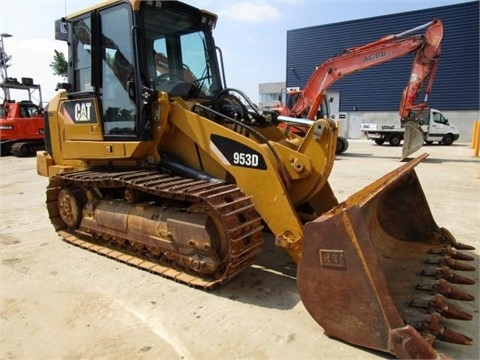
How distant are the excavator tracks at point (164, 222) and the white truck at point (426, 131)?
17.6 meters

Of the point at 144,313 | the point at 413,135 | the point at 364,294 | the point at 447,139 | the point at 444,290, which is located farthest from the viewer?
the point at 447,139

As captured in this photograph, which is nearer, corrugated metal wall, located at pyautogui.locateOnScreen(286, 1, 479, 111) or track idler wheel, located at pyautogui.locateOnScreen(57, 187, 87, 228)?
track idler wheel, located at pyautogui.locateOnScreen(57, 187, 87, 228)

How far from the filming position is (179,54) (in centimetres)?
491

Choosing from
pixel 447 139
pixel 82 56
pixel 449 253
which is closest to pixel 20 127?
pixel 82 56

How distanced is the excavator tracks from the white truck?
17.6 metres

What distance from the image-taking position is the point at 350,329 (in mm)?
2660

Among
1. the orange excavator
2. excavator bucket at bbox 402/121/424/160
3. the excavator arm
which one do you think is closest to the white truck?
the orange excavator

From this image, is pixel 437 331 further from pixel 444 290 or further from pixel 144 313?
pixel 144 313

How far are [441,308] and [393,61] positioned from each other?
25881mm

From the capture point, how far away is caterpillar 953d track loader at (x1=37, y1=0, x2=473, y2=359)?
8.70ft

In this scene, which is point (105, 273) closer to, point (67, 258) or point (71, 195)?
point (67, 258)

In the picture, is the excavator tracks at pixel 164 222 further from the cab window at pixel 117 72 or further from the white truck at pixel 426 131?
the white truck at pixel 426 131

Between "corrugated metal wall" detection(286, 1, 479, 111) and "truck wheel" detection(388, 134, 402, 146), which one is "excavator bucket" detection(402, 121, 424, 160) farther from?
"corrugated metal wall" detection(286, 1, 479, 111)

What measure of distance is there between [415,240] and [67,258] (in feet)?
12.7
